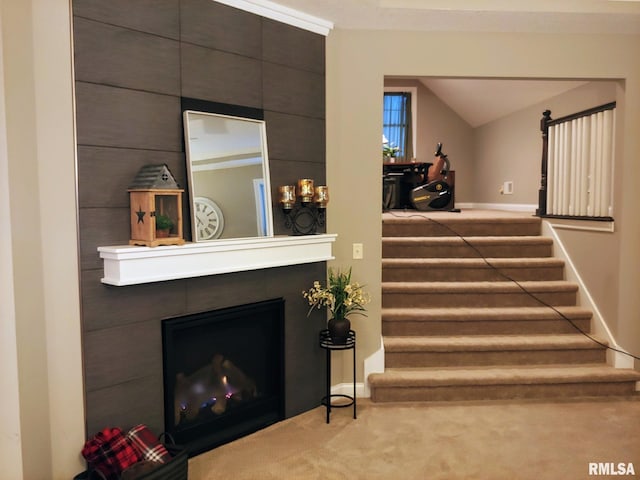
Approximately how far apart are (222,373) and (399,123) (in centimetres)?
603

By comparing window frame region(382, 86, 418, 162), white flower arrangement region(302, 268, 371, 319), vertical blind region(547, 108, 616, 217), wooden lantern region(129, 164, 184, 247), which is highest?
window frame region(382, 86, 418, 162)

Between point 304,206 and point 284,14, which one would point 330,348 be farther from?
point 284,14

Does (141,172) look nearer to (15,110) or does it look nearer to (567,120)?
(15,110)

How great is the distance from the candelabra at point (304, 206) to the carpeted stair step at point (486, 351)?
3.48 feet

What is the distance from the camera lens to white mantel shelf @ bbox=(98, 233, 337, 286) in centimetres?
233

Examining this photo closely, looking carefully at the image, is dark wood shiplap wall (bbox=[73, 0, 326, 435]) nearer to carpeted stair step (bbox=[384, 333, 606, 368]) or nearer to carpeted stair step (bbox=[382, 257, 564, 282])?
carpeted stair step (bbox=[384, 333, 606, 368])

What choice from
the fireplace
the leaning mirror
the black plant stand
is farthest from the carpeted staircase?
the leaning mirror

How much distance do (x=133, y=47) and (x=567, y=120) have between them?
12.2 ft

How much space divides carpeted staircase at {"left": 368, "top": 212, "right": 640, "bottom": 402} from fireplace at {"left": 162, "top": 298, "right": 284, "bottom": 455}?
2.51 feet

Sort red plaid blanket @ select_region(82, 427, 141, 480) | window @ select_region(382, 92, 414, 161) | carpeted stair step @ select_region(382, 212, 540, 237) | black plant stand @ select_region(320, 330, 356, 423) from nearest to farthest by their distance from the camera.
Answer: red plaid blanket @ select_region(82, 427, 141, 480) → black plant stand @ select_region(320, 330, 356, 423) → carpeted stair step @ select_region(382, 212, 540, 237) → window @ select_region(382, 92, 414, 161)

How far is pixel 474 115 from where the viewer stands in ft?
24.2

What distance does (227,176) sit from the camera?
282 cm

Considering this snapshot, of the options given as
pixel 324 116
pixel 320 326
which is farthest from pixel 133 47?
pixel 320 326

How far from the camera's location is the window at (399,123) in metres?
8.16
